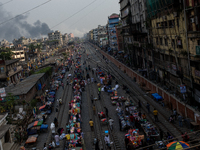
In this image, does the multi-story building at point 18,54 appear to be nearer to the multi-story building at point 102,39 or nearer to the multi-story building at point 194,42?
the multi-story building at point 102,39

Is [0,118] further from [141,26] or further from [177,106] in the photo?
[141,26]

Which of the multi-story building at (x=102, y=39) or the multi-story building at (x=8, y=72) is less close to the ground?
the multi-story building at (x=102, y=39)

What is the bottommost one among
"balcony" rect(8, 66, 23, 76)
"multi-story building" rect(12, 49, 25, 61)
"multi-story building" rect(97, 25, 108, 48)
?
"balcony" rect(8, 66, 23, 76)

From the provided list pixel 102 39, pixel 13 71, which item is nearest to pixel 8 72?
pixel 13 71

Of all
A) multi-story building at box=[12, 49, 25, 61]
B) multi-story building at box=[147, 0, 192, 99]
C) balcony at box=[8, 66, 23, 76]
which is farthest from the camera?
multi-story building at box=[12, 49, 25, 61]

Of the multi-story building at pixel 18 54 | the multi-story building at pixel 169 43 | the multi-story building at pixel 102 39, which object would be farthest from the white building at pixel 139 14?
the multi-story building at pixel 102 39

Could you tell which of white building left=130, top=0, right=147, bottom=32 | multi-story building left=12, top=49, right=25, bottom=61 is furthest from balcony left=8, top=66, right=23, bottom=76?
multi-story building left=12, top=49, right=25, bottom=61

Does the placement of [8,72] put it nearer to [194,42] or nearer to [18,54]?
[194,42]

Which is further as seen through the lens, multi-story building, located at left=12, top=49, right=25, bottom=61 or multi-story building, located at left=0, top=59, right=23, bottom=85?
multi-story building, located at left=12, top=49, right=25, bottom=61

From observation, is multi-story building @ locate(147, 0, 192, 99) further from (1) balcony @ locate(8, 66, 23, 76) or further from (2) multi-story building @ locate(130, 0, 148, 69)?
(1) balcony @ locate(8, 66, 23, 76)
